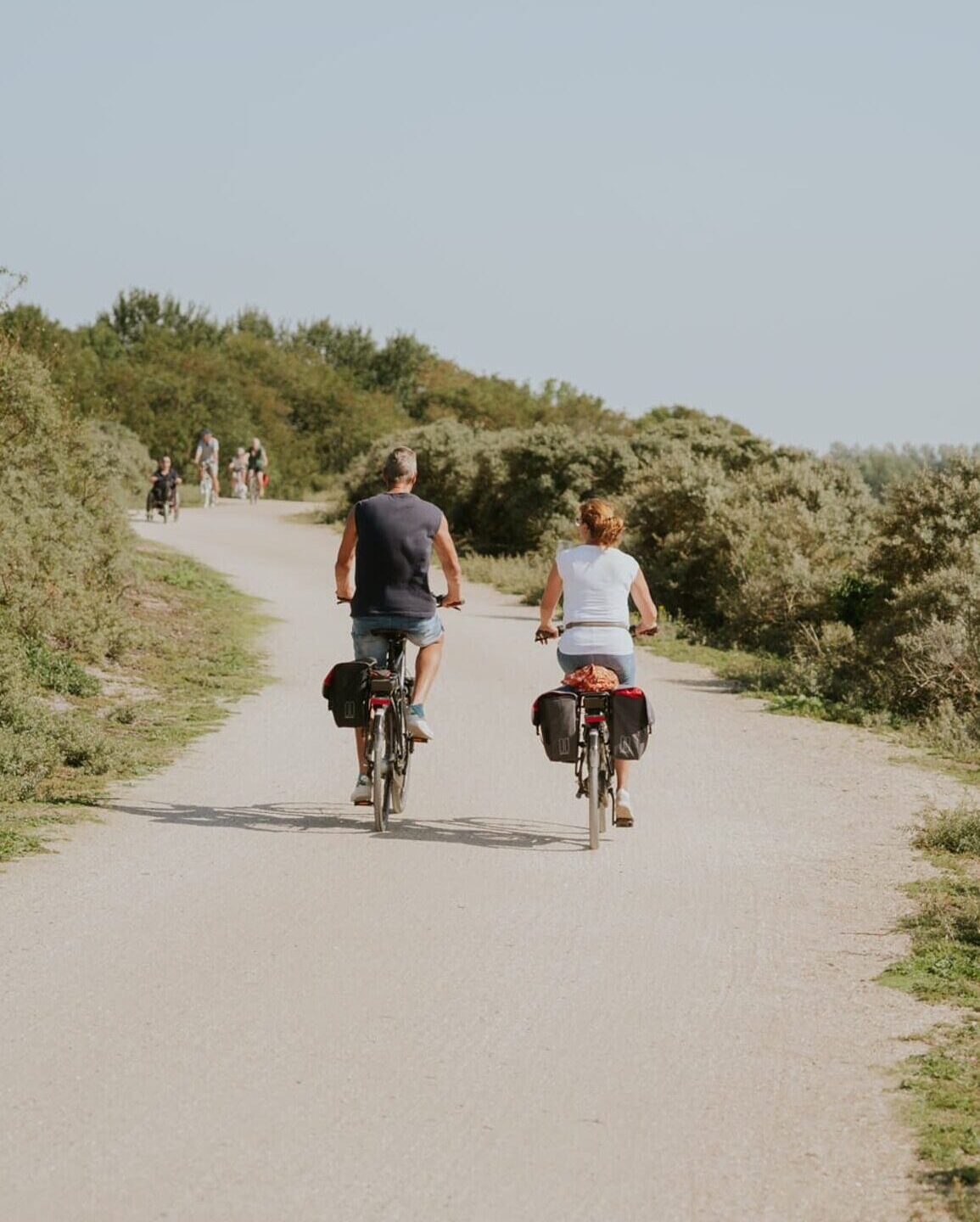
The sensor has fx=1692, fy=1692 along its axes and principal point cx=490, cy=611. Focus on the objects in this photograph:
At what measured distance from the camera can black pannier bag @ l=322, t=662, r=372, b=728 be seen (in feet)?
32.4

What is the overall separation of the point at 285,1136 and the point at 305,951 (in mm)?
2148

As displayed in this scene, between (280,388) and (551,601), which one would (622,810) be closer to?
(551,601)

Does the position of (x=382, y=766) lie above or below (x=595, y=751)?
below

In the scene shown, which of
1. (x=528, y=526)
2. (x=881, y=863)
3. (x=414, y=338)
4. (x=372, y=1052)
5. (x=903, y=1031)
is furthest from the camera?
(x=414, y=338)

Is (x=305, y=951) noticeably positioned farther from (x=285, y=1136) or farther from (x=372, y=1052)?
(x=285, y=1136)

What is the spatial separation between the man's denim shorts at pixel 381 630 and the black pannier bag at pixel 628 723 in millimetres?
1258

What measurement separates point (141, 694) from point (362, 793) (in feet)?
19.9

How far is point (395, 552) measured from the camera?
1009cm

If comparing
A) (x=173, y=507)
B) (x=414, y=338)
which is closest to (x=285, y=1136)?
(x=173, y=507)

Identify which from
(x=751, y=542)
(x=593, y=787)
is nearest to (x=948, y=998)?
(x=593, y=787)

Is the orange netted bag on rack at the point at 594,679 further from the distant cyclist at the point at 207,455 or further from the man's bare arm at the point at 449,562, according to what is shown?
the distant cyclist at the point at 207,455

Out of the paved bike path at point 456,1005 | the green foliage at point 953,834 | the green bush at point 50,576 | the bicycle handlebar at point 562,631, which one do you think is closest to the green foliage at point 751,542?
the green bush at point 50,576

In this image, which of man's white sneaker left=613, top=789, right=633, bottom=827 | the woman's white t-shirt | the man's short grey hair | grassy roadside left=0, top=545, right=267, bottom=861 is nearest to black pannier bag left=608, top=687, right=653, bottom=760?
the woman's white t-shirt

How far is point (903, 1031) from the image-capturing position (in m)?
6.51
